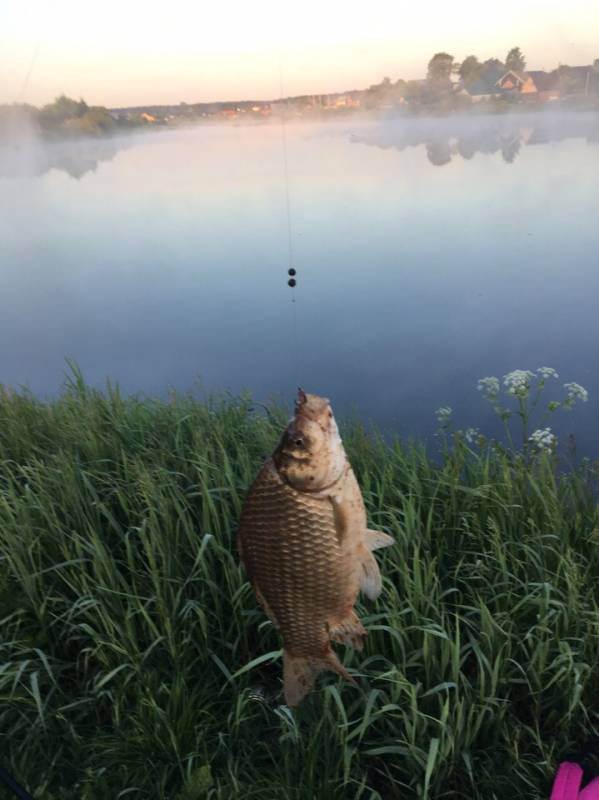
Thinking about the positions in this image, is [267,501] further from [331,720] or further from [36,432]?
[36,432]

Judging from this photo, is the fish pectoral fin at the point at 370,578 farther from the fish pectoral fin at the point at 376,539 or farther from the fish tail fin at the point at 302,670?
the fish tail fin at the point at 302,670

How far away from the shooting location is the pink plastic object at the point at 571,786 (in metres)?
1.42

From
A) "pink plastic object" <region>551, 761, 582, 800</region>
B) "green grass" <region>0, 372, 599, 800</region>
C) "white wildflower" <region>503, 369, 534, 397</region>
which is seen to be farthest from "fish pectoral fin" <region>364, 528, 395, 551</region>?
"white wildflower" <region>503, 369, 534, 397</region>

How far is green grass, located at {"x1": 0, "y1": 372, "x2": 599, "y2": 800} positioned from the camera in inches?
60.2

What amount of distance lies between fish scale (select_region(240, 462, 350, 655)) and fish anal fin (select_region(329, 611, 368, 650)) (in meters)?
0.02

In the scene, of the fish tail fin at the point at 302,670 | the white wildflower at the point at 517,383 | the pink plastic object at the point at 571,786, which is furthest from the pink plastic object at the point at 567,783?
the white wildflower at the point at 517,383

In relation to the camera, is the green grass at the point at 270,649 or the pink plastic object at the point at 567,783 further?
the green grass at the point at 270,649

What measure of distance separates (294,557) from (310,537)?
4 centimetres

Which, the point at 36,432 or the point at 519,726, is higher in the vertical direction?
the point at 36,432

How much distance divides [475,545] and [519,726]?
0.58 m

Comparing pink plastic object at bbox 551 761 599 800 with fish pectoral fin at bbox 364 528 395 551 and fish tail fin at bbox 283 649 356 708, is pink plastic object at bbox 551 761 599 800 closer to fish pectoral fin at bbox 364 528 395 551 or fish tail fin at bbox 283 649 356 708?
fish tail fin at bbox 283 649 356 708

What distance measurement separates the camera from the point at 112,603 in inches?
73.2

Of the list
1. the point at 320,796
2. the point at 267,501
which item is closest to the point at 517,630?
the point at 320,796

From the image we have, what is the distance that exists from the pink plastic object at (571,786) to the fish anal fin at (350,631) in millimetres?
720
